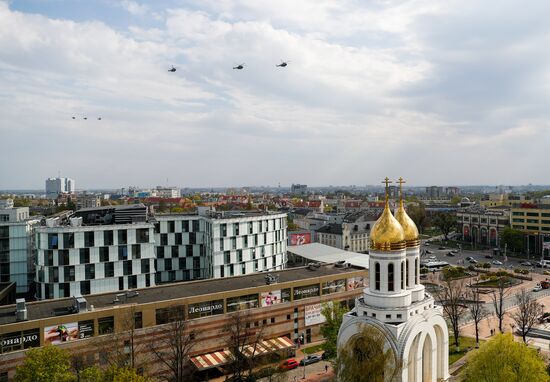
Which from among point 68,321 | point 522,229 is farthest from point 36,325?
point 522,229

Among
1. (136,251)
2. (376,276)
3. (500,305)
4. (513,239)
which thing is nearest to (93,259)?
(136,251)

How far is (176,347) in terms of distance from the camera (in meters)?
40.2

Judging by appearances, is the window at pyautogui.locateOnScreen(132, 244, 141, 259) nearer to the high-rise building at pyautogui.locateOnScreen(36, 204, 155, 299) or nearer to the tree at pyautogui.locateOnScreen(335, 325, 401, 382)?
the high-rise building at pyautogui.locateOnScreen(36, 204, 155, 299)

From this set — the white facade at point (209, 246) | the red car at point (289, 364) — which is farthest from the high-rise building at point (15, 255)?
the red car at point (289, 364)

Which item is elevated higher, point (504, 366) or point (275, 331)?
point (504, 366)

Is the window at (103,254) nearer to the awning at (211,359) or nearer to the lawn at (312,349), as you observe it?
the awning at (211,359)

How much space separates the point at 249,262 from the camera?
241 ft

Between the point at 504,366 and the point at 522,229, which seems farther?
the point at 522,229

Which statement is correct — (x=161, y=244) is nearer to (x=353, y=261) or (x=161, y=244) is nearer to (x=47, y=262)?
(x=47, y=262)

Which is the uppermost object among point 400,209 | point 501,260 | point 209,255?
point 400,209

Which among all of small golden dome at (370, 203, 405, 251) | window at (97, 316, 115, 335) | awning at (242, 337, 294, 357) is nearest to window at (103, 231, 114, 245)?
window at (97, 316, 115, 335)

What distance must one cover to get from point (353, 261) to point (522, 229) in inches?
2521

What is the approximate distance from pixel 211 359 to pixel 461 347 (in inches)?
1101

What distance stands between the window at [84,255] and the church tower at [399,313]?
38.6 m
